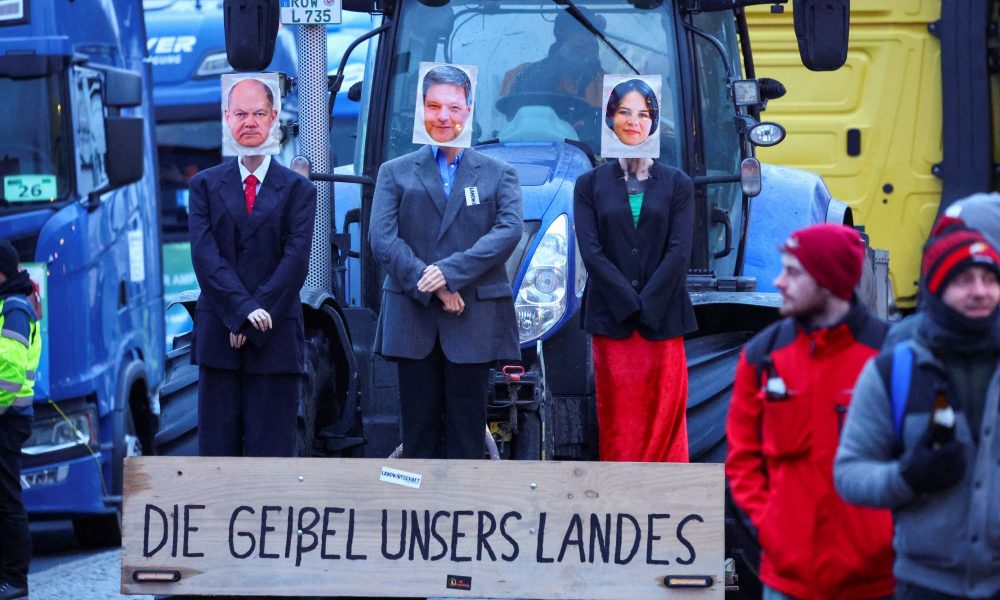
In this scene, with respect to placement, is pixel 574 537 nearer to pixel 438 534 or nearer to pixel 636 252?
pixel 438 534

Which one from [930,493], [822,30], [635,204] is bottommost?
[930,493]

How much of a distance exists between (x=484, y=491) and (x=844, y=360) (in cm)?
193

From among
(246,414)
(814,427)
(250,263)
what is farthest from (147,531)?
(814,427)

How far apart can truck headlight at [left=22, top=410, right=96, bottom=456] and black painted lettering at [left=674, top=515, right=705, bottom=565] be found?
5.39 m

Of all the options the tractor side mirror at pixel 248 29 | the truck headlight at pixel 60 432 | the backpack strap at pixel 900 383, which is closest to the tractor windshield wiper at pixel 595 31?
the tractor side mirror at pixel 248 29

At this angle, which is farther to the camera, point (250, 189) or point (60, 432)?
point (60, 432)

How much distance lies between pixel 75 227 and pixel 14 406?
2365 mm

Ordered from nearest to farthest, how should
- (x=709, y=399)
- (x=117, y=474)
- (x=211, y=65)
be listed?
1. (x=709, y=399)
2. (x=117, y=474)
3. (x=211, y=65)

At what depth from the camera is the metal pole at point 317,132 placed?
8.23 m

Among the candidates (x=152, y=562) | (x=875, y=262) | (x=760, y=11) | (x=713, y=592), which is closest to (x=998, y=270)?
(x=713, y=592)

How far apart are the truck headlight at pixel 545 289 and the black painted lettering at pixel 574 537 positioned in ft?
4.69

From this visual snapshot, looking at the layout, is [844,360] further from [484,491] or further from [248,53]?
[248,53]

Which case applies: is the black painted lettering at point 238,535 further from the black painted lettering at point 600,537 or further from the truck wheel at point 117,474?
the truck wheel at point 117,474

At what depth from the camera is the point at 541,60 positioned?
321 inches
